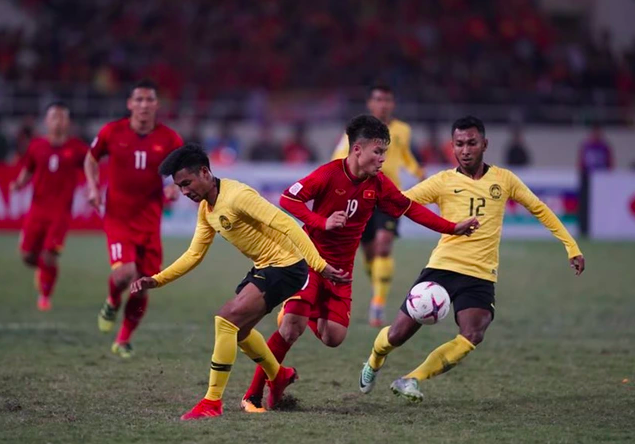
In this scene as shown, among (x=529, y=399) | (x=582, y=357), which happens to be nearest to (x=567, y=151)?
(x=582, y=357)

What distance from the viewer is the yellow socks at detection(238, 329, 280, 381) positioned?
7219 millimetres

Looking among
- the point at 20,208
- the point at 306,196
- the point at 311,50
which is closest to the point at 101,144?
the point at 306,196

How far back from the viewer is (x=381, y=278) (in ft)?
39.5

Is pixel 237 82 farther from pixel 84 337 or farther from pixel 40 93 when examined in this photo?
pixel 84 337

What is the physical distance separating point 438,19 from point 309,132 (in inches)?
228

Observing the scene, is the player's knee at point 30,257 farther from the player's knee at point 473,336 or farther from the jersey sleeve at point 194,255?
the player's knee at point 473,336

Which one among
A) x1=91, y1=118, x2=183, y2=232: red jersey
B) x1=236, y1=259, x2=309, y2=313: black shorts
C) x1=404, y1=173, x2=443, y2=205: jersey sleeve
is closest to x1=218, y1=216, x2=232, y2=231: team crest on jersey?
x1=236, y1=259, x2=309, y2=313: black shorts

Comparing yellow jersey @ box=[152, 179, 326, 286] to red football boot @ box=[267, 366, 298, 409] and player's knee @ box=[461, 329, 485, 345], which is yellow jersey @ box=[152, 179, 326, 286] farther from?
player's knee @ box=[461, 329, 485, 345]

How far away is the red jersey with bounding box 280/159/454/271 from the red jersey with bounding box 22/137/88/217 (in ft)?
19.8

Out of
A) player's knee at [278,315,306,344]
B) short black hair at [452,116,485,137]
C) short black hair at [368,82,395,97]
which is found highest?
short black hair at [368,82,395,97]

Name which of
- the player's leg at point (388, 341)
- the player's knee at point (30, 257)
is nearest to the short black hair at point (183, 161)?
the player's leg at point (388, 341)

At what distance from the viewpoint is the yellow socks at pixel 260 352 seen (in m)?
7.22

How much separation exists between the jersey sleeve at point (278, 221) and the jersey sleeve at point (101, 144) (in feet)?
11.1

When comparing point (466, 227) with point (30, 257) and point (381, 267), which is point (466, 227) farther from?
point (30, 257)
